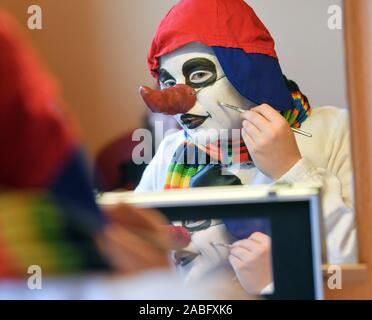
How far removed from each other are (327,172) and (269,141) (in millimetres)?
98

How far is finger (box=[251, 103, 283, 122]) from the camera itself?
0.89m

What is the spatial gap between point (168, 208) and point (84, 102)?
240mm

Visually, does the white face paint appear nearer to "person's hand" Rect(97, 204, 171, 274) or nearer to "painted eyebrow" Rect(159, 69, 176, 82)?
"painted eyebrow" Rect(159, 69, 176, 82)

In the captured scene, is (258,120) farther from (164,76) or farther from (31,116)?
(31,116)

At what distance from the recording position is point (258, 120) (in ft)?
2.92

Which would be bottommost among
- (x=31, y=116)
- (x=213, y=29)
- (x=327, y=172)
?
(x=327, y=172)

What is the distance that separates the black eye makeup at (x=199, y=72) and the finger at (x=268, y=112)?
3.2 inches

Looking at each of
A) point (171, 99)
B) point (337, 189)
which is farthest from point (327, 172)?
point (171, 99)

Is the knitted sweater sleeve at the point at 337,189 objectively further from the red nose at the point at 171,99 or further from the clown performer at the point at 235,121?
the red nose at the point at 171,99

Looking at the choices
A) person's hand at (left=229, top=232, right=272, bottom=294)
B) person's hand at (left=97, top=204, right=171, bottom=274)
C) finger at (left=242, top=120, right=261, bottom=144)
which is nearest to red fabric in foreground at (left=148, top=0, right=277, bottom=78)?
finger at (left=242, top=120, right=261, bottom=144)

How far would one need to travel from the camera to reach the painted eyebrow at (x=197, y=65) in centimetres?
89

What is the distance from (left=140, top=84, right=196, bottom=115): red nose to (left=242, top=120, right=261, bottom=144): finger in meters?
0.09

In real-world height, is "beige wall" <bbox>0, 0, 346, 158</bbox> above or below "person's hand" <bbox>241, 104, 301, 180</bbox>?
above

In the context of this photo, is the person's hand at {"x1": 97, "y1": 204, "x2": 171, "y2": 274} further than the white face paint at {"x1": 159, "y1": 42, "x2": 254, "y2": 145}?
No
